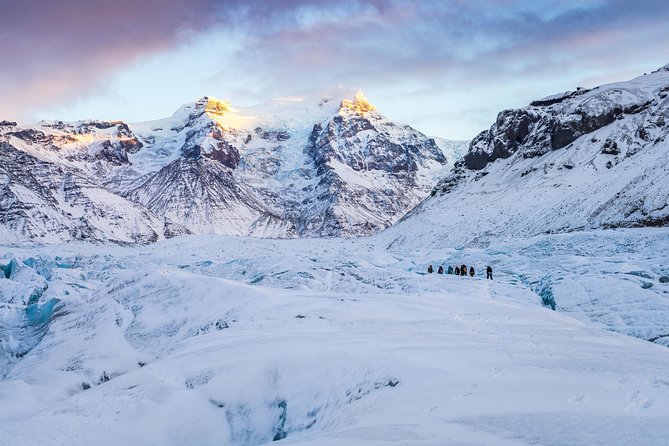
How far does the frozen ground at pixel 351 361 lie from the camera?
8.51m

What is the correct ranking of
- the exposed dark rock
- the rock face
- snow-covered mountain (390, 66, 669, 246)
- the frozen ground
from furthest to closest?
the rock face → the exposed dark rock → snow-covered mountain (390, 66, 669, 246) → the frozen ground

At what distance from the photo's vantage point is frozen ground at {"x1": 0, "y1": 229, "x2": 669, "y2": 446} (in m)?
8.51

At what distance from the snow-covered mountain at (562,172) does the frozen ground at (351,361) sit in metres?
25.4

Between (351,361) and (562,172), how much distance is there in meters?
75.3

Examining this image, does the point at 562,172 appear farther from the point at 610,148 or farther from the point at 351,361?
the point at 351,361

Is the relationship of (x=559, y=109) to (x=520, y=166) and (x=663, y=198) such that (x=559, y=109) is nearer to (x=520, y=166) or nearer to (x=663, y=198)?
(x=520, y=166)

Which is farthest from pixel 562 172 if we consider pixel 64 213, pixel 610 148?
pixel 64 213

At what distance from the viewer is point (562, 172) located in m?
80.0

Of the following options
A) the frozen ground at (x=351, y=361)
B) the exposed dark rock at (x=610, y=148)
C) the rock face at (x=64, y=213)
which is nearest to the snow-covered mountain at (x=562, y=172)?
the exposed dark rock at (x=610, y=148)

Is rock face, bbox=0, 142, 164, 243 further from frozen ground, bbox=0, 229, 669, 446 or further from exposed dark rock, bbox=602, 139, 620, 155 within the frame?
frozen ground, bbox=0, 229, 669, 446

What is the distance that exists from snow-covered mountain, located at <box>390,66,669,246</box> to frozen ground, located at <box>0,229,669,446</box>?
25394mm

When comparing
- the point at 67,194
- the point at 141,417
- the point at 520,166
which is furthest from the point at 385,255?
the point at 67,194

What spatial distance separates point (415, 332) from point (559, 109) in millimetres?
94459

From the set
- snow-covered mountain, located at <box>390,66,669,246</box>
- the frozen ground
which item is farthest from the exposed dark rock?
the frozen ground
